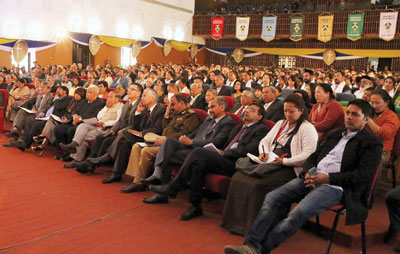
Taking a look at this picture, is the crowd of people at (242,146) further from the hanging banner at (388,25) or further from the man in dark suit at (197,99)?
the hanging banner at (388,25)

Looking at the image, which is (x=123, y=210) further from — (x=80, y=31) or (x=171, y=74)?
(x=80, y=31)

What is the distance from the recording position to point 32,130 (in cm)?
644

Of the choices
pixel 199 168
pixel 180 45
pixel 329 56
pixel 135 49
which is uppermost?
pixel 180 45

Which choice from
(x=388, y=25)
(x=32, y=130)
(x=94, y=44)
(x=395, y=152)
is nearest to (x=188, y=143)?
(x=395, y=152)

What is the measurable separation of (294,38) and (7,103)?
13941mm

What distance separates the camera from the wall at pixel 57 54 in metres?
16.5

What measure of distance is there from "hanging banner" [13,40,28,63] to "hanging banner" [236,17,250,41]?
9967 millimetres

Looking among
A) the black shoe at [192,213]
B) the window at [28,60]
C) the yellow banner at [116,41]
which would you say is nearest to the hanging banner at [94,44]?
the yellow banner at [116,41]

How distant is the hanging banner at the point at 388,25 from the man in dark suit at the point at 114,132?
13648 mm

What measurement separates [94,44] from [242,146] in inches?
573

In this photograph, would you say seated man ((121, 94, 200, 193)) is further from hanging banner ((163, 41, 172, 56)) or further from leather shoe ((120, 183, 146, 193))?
hanging banner ((163, 41, 172, 56))

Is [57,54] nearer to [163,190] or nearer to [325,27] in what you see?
[325,27]

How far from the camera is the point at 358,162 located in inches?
125

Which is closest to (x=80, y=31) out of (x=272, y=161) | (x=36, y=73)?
(x=36, y=73)
